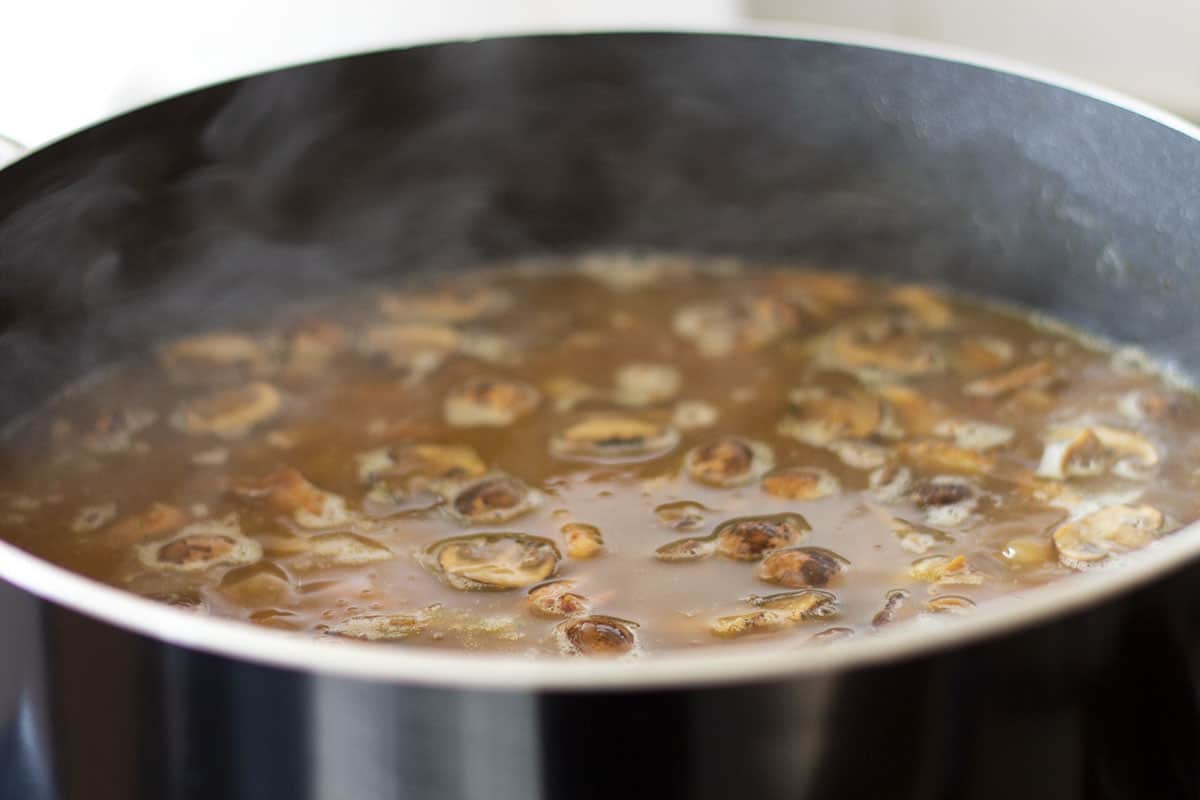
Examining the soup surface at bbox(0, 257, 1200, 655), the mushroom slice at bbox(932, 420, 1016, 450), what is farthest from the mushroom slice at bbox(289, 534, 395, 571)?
the mushroom slice at bbox(932, 420, 1016, 450)

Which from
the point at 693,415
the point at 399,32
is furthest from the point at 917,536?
the point at 399,32

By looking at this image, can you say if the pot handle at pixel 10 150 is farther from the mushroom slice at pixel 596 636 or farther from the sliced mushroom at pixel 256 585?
the mushroom slice at pixel 596 636

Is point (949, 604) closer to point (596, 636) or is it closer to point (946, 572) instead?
point (946, 572)

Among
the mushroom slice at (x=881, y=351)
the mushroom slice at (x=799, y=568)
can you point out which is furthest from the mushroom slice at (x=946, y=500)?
the mushroom slice at (x=881, y=351)

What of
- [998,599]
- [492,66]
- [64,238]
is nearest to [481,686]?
[998,599]

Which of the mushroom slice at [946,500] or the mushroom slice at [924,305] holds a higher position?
the mushroom slice at [924,305]

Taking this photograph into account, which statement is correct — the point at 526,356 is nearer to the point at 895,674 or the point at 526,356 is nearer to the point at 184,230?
the point at 184,230

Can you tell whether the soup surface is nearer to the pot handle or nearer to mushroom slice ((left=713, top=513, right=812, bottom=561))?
mushroom slice ((left=713, top=513, right=812, bottom=561))
